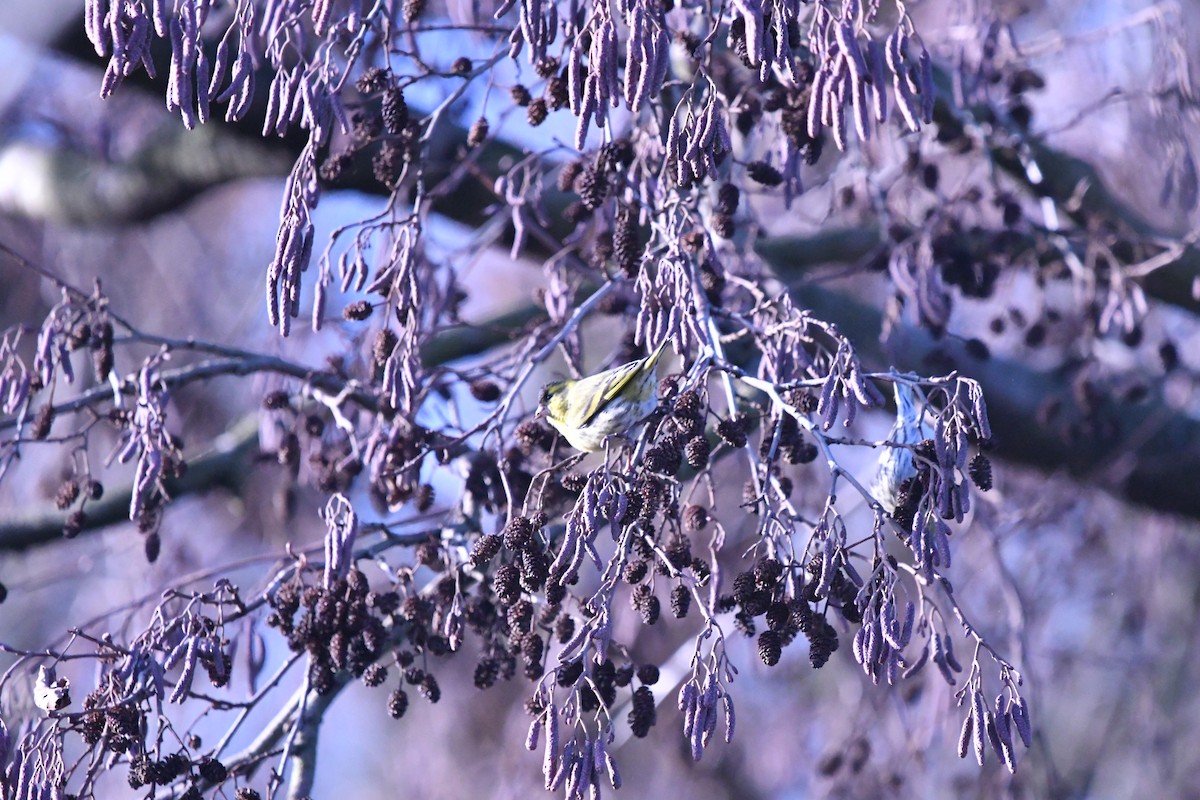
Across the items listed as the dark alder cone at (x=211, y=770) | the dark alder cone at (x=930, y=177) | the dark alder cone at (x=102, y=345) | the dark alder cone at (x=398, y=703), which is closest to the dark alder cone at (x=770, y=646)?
the dark alder cone at (x=398, y=703)

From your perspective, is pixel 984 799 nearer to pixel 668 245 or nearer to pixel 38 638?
pixel 668 245

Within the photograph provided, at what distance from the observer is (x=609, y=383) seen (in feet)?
9.51

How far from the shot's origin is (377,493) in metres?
3.23

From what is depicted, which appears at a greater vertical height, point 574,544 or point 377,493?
point 574,544

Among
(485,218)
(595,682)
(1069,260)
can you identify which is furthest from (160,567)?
(1069,260)

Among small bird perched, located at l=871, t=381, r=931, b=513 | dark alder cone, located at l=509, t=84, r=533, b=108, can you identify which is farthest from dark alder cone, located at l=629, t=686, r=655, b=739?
dark alder cone, located at l=509, t=84, r=533, b=108

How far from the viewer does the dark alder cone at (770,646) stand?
7.07 feet

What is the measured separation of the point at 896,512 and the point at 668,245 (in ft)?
2.34

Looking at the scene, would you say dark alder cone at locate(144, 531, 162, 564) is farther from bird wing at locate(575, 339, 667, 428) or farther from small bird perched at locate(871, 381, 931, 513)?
small bird perched at locate(871, 381, 931, 513)

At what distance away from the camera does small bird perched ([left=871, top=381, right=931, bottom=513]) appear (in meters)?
2.40

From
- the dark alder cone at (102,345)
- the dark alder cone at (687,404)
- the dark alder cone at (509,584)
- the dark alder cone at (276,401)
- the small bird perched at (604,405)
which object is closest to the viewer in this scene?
the dark alder cone at (687,404)

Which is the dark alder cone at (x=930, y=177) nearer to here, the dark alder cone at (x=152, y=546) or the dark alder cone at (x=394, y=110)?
the dark alder cone at (x=394, y=110)

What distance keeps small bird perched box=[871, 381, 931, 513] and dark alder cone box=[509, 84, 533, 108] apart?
1093 millimetres

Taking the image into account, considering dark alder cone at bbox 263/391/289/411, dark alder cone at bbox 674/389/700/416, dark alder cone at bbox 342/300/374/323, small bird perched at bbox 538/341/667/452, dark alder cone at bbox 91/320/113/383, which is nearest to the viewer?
dark alder cone at bbox 674/389/700/416
